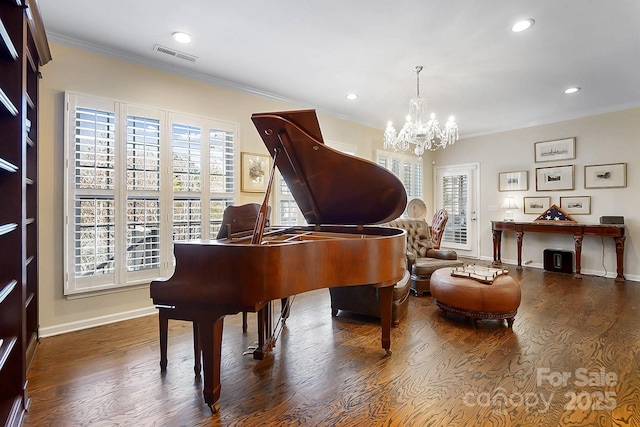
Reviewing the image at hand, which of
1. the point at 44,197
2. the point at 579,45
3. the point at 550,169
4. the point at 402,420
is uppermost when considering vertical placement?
the point at 579,45

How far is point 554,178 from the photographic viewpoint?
571cm

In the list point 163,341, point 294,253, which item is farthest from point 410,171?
point 163,341

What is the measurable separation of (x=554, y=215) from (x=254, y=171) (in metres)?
5.40

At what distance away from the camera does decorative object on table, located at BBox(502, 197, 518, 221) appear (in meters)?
6.10

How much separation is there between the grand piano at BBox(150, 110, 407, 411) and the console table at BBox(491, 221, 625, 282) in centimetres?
430

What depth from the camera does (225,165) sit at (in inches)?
157

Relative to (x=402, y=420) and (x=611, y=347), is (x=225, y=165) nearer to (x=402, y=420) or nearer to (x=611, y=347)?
(x=402, y=420)

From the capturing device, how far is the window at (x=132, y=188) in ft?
9.77

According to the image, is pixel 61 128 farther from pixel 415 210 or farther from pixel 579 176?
pixel 579 176

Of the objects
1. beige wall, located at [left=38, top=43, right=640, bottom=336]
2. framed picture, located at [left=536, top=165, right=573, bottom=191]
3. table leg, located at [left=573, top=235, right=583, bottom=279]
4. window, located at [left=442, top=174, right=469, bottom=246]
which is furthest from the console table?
window, located at [left=442, top=174, right=469, bottom=246]

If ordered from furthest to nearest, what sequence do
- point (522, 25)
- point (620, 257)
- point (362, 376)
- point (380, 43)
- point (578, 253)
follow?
point (578, 253) < point (620, 257) < point (380, 43) < point (522, 25) < point (362, 376)

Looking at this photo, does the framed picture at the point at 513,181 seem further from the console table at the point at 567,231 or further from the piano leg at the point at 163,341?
the piano leg at the point at 163,341

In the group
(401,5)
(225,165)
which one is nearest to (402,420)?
(401,5)

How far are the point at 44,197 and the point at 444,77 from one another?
4.47m
